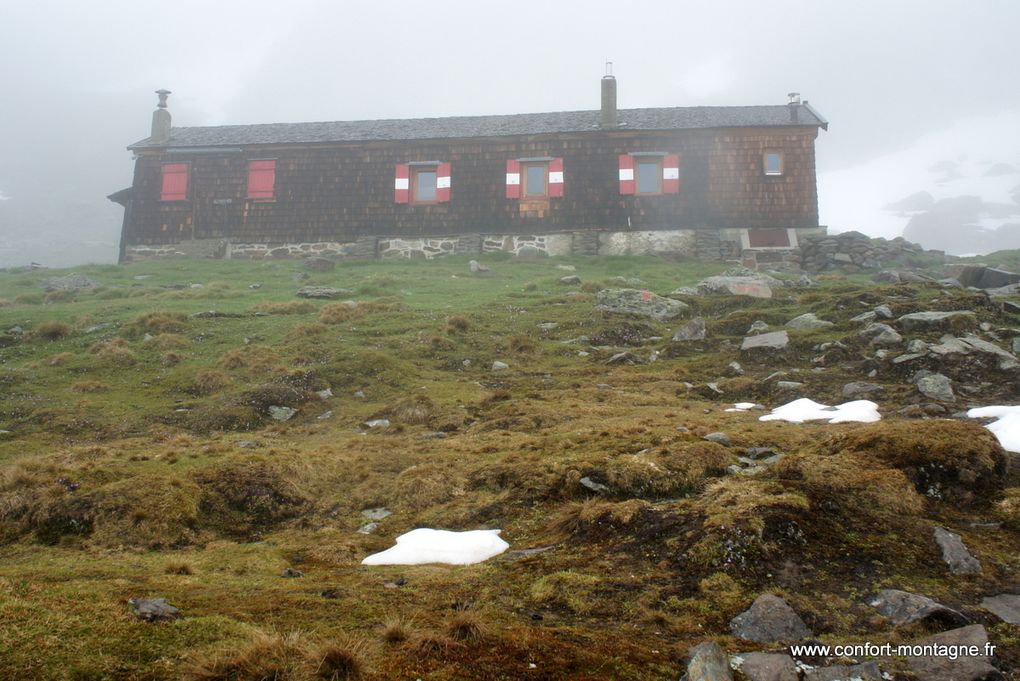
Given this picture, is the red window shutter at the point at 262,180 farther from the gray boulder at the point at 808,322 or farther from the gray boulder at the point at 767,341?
the gray boulder at the point at 767,341

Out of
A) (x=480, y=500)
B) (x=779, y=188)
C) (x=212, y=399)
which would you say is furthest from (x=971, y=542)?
(x=779, y=188)

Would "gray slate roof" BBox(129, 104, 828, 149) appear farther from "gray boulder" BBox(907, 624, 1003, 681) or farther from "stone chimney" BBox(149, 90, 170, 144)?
"gray boulder" BBox(907, 624, 1003, 681)

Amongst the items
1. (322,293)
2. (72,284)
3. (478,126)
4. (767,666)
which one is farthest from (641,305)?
(72,284)

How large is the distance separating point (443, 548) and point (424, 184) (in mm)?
31379

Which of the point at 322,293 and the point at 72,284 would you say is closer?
the point at 322,293

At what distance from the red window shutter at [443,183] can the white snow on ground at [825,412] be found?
2709 centimetres

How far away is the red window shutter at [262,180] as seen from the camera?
3691cm

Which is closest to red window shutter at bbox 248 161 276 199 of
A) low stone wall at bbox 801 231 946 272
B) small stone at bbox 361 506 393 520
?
low stone wall at bbox 801 231 946 272

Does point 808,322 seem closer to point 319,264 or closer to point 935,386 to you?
point 935,386

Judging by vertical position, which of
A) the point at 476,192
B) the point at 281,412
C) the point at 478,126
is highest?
the point at 478,126

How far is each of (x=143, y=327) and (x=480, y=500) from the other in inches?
546

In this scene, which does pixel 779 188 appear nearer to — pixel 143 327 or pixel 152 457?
pixel 143 327

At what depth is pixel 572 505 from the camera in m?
7.52

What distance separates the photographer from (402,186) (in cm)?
3612
